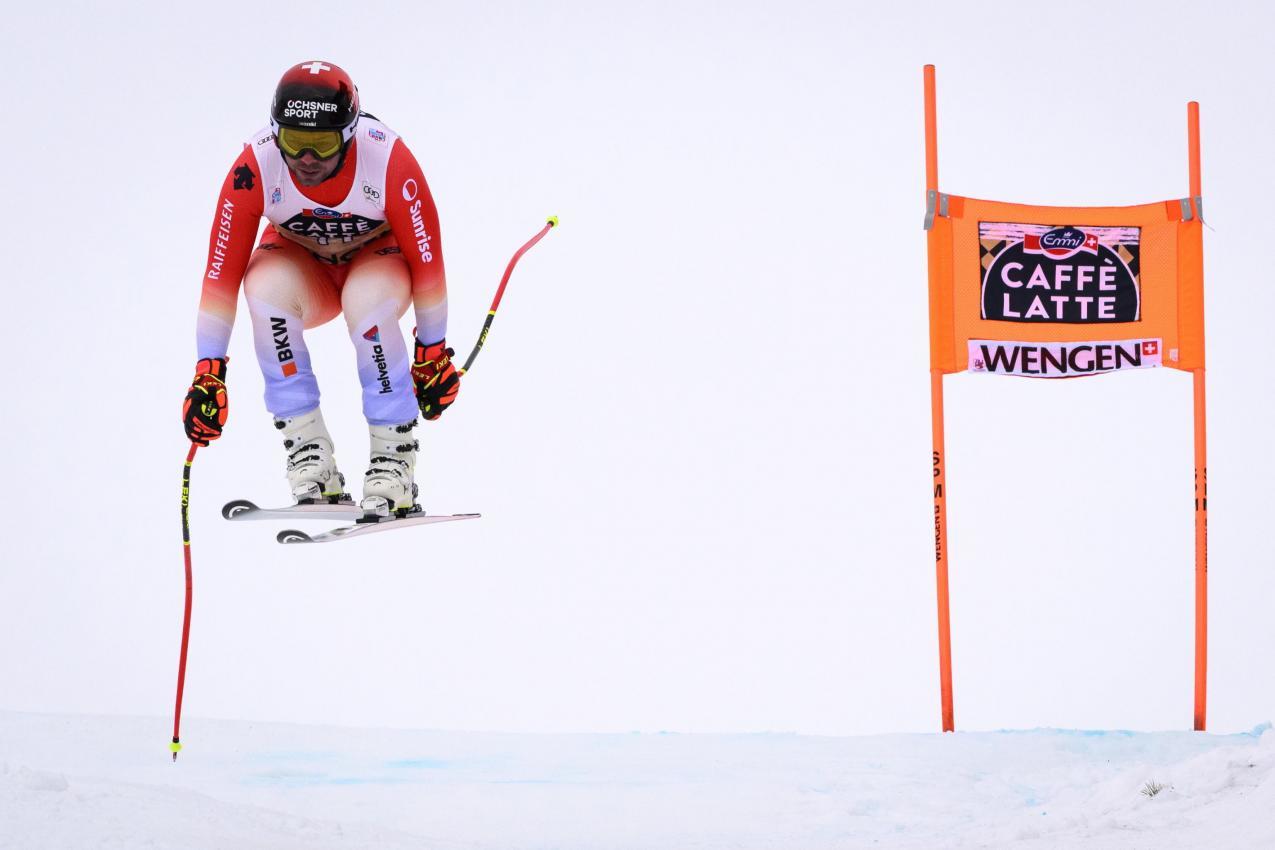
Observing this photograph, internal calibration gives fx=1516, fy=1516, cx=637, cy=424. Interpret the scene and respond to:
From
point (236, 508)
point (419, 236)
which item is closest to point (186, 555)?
point (236, 508)

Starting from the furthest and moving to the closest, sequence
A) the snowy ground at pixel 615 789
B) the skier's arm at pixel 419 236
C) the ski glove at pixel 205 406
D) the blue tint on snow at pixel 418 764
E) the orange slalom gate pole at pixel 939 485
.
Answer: the orange slalom gate pole at pixel 939 485
the blue tint on snow at pixel 418 764
the skier's arm at pixel 419 236
the ski glove at pixel 205 406
the snowy ground at pixel 615 789

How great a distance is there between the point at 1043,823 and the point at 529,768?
2.51m

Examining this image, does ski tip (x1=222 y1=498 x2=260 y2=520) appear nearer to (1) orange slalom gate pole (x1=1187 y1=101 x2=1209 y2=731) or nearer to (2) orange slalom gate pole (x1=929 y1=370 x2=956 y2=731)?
(2) orange slalom gate pole (x1=929 y1=370 x2=956 y2=731)

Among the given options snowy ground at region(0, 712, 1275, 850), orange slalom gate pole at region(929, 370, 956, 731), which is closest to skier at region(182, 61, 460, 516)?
snowy ground at region(0, 712, 1275, 850)

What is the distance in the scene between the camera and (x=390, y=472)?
6293 millimetres

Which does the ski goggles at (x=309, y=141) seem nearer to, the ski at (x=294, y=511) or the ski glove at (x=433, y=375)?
the ski glove at (x=433, y=375)

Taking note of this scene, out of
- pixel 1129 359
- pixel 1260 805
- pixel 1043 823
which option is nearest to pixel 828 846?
pixel 1043 823

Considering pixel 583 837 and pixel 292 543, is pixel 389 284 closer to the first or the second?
pixel 292 543

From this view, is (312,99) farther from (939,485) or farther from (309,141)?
(939,485)

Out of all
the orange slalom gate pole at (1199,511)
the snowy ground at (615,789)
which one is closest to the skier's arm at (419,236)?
the snowy ground at (615,789)

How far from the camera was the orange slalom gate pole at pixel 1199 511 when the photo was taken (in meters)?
7.97

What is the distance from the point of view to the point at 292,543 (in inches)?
236

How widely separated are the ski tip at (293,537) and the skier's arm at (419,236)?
1.00 metres

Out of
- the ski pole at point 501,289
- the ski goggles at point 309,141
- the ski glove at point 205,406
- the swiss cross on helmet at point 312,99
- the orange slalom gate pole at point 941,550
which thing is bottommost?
the orange slalom gate pole at point 941,550
